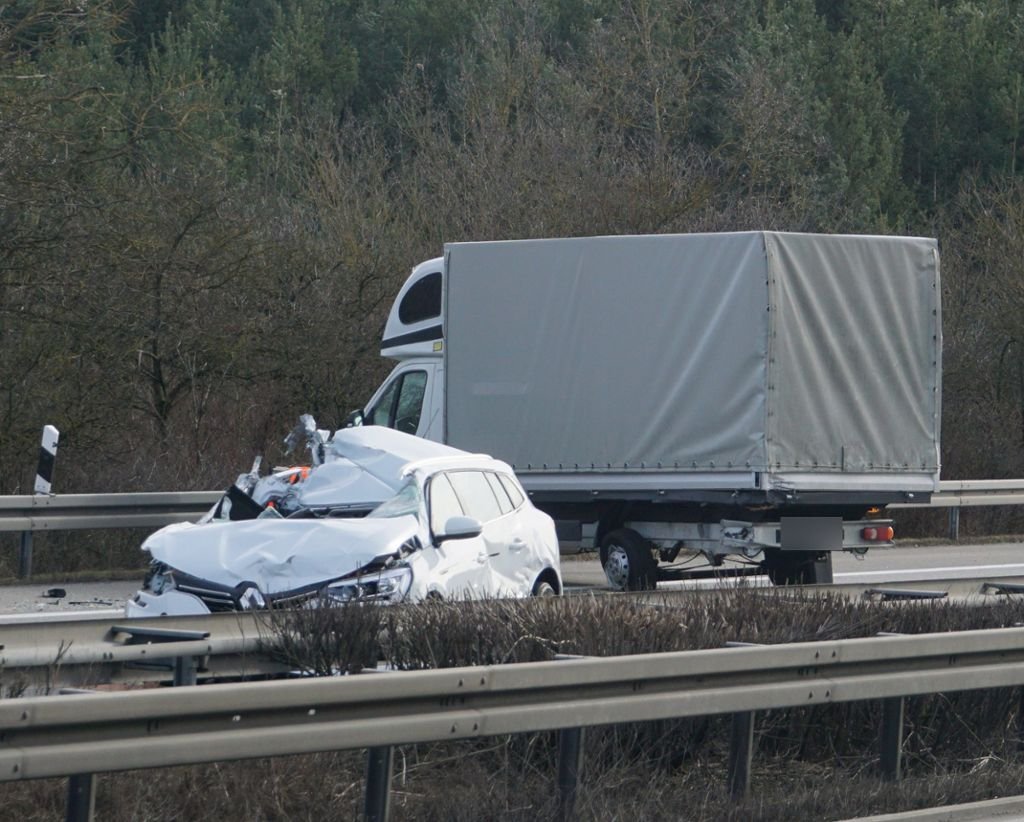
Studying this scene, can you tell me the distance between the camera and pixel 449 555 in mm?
9695

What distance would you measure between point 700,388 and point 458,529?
188 inches

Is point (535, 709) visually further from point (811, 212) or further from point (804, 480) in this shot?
point (811, 212)

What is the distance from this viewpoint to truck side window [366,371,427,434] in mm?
15641

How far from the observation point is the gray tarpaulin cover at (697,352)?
13.6 metres

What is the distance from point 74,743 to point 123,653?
2.01 m

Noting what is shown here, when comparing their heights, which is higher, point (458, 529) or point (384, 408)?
point (384, 408)

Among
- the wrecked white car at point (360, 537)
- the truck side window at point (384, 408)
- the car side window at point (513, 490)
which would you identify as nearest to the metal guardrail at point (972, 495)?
the truck side window at point (384, 408)

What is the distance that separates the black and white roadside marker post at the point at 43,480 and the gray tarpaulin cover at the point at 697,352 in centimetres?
391

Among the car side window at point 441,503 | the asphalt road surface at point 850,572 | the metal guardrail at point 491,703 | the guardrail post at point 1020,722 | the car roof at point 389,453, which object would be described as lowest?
the asphalt road surface at point 850,572

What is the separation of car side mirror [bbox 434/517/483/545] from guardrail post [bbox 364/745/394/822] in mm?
4127

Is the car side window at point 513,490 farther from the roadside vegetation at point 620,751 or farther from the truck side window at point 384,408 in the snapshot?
the truck side window at point 384,408

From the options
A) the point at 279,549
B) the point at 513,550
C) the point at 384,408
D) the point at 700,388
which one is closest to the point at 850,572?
the point at 700,388

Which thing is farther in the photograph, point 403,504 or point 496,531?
point 496,531

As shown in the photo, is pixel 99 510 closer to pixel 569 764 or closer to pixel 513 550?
pixel 513 550
